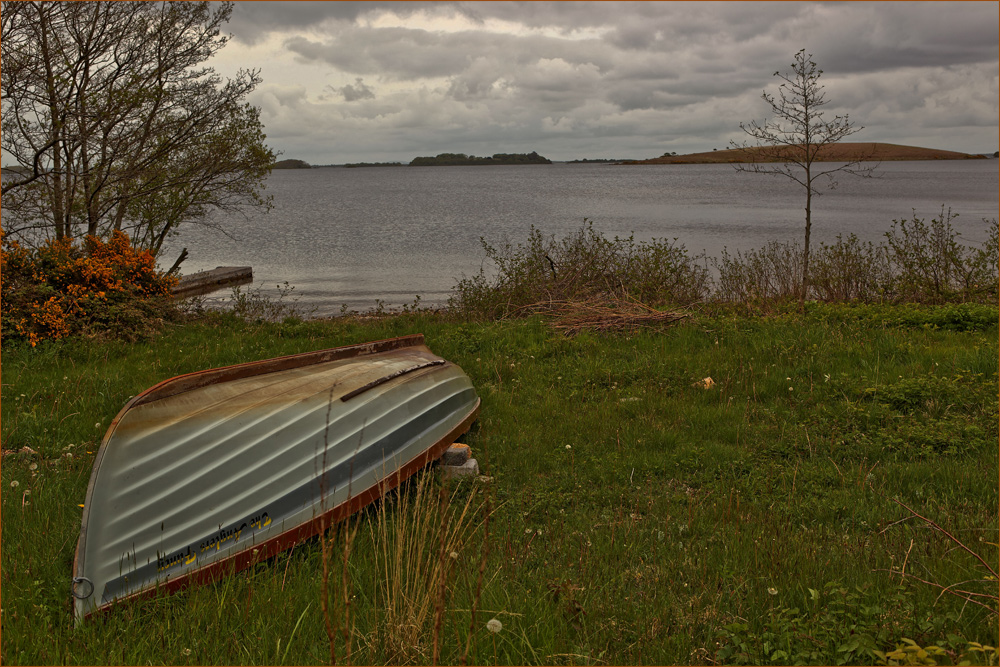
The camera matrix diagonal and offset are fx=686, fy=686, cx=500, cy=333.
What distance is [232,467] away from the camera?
14.3ft

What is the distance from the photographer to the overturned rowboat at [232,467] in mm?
3863

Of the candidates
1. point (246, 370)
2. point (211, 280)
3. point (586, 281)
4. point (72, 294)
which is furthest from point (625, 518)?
A: point (211, 280)

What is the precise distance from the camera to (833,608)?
11.4 feet

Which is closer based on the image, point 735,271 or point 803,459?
point 803,459

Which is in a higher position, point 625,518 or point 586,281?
point 586,281

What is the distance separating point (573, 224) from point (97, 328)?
34.9 meters

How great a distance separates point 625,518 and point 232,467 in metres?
2.68

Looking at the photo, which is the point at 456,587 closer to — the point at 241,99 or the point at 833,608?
the point at 833,608

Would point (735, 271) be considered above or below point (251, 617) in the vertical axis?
above

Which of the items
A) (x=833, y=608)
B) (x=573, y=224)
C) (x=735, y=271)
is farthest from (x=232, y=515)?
(x=573, y=224)

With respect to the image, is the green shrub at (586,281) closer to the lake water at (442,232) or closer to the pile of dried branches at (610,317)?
the pile of dried branches at (610,317)

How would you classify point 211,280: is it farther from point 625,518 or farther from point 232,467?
point 625,518

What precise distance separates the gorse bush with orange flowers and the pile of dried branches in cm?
644

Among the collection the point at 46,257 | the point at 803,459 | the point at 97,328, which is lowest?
the point at 803,459
